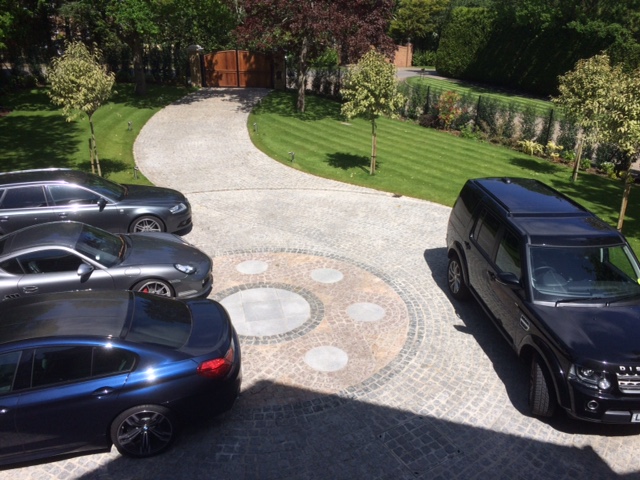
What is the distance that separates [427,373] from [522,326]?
148 centimetres

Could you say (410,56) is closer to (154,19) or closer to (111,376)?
(154,19)

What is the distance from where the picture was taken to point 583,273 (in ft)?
22.9

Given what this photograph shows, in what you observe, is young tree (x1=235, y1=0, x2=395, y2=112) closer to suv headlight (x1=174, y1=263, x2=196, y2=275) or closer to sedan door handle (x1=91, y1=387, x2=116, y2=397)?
suv headlight (x1=174, y1=263, x2=196, y2=275)

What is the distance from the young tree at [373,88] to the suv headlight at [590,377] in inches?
425

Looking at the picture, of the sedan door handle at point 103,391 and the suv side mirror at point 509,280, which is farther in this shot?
the suv side mirror at point 509,280

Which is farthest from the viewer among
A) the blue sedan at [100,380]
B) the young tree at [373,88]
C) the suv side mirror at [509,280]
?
the young tree at [373,88]

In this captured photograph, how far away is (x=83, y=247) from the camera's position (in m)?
8.09

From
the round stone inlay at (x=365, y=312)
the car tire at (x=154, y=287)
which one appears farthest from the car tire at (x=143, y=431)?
the round stone inlay at (x=365, y=312)

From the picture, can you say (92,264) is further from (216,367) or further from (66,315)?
(216,367)

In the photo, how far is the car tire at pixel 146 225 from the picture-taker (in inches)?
437

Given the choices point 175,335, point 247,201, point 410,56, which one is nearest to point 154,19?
point 247,201

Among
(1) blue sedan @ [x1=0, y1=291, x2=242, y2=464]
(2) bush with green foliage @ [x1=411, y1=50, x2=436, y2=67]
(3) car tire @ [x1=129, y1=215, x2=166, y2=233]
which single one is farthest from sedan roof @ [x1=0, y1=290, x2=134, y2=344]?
(2) bush with green foliage @ [x1=411, y1=50, x2=436, y2=67]

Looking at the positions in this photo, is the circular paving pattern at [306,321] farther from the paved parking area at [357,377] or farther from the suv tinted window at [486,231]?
the suv tinted window at [486,231]

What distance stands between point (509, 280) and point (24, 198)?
368 inches
